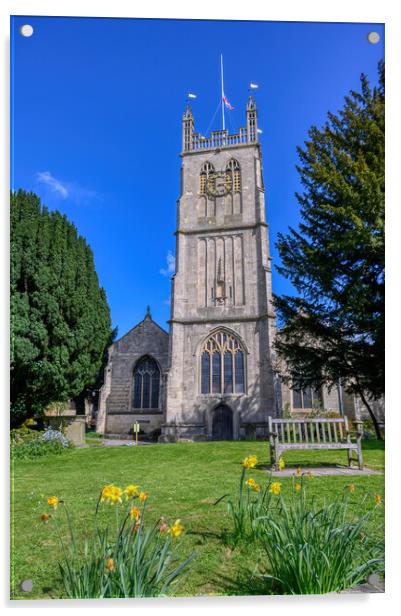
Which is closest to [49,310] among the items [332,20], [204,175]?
[332,20]

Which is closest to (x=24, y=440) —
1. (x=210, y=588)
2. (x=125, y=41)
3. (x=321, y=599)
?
(x=210, y=588)

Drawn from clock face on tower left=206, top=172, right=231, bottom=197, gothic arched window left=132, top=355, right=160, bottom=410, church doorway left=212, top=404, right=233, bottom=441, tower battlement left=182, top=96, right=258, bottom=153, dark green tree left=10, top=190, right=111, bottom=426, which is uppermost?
tower battlement left=182, top=96, right=258, bottom=153

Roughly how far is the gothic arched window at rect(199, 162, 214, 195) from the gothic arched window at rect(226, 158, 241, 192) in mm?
1021

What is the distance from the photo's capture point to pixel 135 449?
36.3 ft

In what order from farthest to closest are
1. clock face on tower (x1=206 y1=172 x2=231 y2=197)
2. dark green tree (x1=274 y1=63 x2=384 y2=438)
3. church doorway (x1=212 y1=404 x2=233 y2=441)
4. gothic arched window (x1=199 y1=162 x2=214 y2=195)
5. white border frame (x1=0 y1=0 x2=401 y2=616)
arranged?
gothic arched window (x1=199 y1=162 x2=214 y2=195) → clock face on tower (x1=206 y1=172 x2=231 y2=197) → church doorway (x1=212 y1=404 x2=233 y2=441) → dark green tree (x1=274 y1=63 x2=384 y2=438) → white border frame (x1=0 y1=0 x2=401 y2=616)

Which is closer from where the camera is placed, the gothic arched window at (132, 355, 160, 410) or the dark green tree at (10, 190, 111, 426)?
the dark green tree at (10, 190, 111, 426)

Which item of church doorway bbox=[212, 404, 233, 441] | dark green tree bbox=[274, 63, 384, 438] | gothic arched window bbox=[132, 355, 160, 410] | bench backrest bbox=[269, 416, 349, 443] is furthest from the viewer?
gothic arched window bbox=[132, 355, 160, 410]

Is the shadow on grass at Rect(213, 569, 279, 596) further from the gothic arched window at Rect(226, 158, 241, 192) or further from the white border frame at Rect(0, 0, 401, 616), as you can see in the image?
the gothic arched window at Rect(226, 158, 241, 192)

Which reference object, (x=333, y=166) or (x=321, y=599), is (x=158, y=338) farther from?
(x=321, y=599)

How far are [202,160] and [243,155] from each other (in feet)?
7.99

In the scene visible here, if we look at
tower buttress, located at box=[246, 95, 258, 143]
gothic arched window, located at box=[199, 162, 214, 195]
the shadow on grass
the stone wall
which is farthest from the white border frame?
tower buttress, located at box=[246, 95, 258, 143]

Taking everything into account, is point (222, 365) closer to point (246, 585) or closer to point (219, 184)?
point (219, 184)

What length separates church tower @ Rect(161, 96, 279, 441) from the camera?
20.0m

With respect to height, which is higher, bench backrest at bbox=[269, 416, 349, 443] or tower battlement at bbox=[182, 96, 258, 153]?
tower battlement at bbox=[182, 96, 258, 153]
